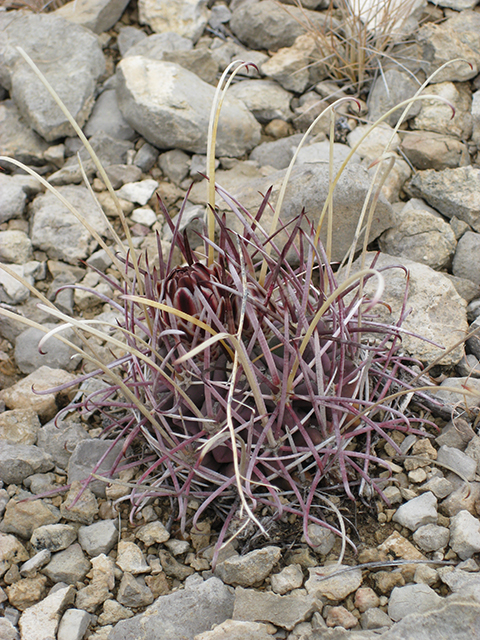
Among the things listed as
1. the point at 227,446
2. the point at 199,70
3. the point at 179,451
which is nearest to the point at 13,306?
the point at 179,451

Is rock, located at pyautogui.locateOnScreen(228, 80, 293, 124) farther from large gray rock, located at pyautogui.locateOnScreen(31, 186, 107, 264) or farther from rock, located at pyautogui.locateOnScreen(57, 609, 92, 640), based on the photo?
rock, located at pyautogui.locateOnScreen(57, 609, 92, 640)

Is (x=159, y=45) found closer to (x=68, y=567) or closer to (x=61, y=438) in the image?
(x=61, y=438)

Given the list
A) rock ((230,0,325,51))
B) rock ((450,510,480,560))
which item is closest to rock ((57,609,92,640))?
rock ((450,510,480,560))

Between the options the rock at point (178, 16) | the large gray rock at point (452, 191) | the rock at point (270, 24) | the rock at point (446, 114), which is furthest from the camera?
the rock at point (178, 16)

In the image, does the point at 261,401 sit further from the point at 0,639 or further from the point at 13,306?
the point at 13,306

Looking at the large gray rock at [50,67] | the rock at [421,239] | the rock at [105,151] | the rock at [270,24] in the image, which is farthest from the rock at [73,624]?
the rock at [270,24]

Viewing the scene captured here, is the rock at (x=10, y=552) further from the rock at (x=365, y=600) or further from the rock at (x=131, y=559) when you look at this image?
the rock at (x=365, y=600)
